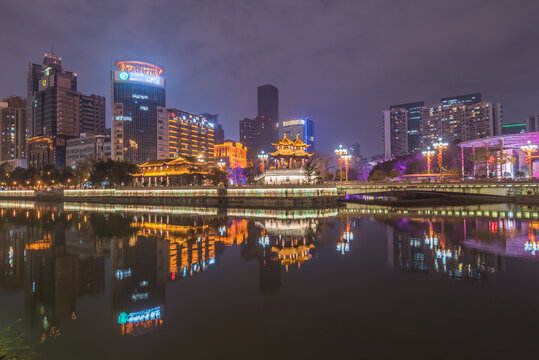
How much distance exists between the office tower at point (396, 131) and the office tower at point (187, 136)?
3804 inches

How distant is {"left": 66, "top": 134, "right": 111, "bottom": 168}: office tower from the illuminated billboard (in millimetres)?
27086

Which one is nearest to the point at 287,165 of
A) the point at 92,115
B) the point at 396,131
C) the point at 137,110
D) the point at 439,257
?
the point at 439,257

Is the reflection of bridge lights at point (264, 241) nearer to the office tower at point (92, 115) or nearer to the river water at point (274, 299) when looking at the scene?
the river water at point (274, 299)

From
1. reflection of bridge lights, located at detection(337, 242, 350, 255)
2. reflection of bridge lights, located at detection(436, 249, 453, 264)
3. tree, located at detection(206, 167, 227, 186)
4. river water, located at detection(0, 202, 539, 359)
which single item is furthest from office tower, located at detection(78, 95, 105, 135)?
reflection of bridge lights, located at detection(436, 249, 453, 264)

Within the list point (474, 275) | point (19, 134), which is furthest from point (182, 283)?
point (19, 134)

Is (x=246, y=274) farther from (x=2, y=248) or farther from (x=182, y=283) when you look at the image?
(x=2, y=248)

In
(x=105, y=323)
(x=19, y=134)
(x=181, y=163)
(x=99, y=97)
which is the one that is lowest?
(x=105, y=323)

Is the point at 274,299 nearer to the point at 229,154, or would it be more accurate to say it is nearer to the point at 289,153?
the point at 289,153

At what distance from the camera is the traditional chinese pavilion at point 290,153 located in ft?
210

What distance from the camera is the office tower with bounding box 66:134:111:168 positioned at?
127688 mm

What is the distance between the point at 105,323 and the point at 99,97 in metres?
183

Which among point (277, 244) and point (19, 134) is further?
point (19, 134)

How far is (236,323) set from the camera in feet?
27.0

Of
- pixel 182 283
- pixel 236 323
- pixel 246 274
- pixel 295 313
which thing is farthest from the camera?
pixel 246 274
